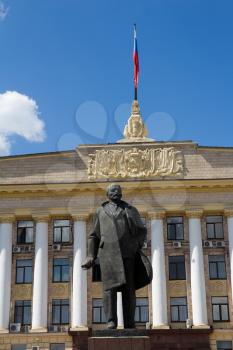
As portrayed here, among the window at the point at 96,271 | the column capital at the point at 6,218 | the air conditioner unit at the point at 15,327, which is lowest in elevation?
the air conditioner unit at the point at 15,327

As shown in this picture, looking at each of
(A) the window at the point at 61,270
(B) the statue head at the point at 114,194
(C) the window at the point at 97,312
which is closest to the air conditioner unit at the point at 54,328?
(C) the window at the point at 97,312

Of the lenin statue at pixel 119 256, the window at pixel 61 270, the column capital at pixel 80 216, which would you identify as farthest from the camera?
the column capital at pixel 80 216

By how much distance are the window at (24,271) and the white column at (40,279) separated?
1.01m

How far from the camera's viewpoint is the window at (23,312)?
1302 inches

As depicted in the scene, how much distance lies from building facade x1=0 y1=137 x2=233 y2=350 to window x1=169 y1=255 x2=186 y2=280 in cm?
6

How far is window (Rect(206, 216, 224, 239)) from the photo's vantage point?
113ft

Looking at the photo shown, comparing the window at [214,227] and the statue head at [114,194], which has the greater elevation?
the window at [214,227]

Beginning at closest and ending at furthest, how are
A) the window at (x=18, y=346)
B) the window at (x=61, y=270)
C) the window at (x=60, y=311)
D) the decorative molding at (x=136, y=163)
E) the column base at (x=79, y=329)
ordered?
the column base at (x=79, y=329) < the window at (x=18, y=346) < the window at (x=60, y=311) < the window at (x=61, y=270) < the decorative molding at (x=136, y=163)

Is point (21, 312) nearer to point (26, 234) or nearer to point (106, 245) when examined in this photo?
point (26, 234)

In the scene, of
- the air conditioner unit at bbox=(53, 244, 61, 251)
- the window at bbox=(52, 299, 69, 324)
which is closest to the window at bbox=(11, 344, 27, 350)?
the window at bbox=(52, 299, 69, 324)

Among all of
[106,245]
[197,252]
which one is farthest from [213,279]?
[106,245]

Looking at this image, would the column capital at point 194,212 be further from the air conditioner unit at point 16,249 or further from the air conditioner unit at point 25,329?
the air conditioner unit at point 25,329

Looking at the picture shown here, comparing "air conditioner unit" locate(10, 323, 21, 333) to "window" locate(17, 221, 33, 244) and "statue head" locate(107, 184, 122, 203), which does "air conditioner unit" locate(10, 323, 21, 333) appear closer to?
"window" locate(17, 221, 33, 244)

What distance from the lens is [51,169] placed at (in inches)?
1403
